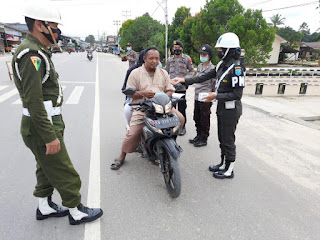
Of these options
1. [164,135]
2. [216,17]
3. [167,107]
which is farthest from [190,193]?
[216,17]

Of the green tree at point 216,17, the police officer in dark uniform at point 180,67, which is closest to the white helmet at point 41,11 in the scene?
the police officer in dark uniform at point 180,67

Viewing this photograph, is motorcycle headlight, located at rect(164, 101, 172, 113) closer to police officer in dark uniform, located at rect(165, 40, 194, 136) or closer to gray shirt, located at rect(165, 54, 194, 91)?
police officer in dark uniform, located at rect(165, 40, 194, 136)

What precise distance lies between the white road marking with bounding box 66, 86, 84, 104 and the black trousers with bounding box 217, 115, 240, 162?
550 cm

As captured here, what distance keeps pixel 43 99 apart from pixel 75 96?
674cm

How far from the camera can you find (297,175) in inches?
139

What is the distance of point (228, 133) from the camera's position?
3.24 metres

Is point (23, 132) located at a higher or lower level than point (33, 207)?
higher

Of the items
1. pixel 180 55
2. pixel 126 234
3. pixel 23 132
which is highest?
pixel 180 55

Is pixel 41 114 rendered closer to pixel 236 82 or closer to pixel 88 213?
pixel 88 213

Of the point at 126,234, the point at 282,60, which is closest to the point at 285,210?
the point at 126,234

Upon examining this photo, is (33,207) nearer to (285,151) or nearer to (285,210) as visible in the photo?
(285,210)

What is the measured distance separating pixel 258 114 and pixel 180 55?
10.7 feet

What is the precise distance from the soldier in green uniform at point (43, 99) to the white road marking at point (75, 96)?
5578 millimetres

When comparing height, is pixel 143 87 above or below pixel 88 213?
above
